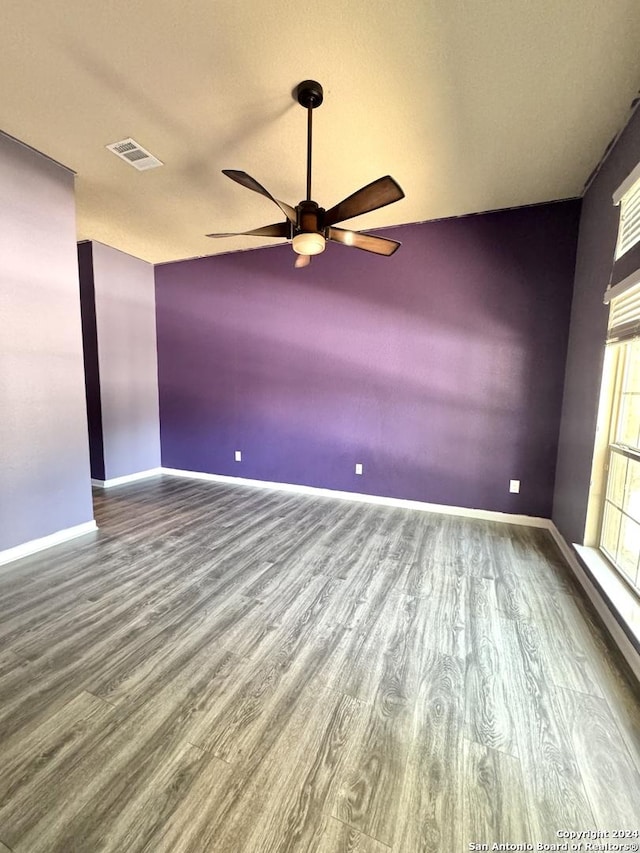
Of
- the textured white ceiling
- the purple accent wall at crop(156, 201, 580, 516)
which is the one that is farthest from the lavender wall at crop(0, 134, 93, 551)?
the purple accent wall at crop(156, 201, 580, 516)

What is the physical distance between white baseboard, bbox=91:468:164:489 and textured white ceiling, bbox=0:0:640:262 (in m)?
3.21

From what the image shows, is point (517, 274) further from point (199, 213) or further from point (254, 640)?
point (254, 640)

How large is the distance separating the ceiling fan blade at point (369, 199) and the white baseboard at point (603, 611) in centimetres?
248

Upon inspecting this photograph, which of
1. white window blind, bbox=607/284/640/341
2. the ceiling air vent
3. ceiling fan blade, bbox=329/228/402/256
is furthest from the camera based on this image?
the ceiling air vent

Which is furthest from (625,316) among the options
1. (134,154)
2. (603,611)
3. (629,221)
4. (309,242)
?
(134,154)

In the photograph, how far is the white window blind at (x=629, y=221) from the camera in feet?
6.20

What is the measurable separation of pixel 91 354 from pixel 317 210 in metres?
3.61

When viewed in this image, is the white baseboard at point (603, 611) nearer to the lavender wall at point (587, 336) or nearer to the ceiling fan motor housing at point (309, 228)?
the lavender wall at point (587, 336)

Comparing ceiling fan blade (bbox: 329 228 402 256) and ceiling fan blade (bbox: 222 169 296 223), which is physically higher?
ceiling fan blade (bbox: 222 169 296 223)

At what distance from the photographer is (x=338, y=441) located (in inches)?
158

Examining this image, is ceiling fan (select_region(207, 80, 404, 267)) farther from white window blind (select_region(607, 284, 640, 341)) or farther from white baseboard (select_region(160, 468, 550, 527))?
white baseboard (select_region(160, 468, 550, 527))

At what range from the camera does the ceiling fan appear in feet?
5.93

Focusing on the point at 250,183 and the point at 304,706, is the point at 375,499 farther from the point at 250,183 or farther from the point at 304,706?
the point at 250,183

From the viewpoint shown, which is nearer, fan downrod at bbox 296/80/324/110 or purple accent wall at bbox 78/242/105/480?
fan downrod at bbox 296/80/324/110
